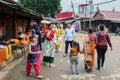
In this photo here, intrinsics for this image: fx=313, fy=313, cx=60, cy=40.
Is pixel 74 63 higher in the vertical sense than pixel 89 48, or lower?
lower

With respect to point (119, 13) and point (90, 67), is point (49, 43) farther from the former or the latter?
point (119, 13)

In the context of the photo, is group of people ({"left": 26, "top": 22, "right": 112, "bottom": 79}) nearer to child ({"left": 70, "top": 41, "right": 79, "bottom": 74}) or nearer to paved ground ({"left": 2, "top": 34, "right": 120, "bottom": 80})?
child ({"left": 70, "top": 41, "right": 79, "bottom": 74})

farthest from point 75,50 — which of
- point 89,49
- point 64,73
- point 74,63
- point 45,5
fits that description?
point 45,5

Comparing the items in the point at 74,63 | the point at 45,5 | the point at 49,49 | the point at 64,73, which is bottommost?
the point at 64,73

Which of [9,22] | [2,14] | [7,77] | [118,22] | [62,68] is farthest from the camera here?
[118,22]

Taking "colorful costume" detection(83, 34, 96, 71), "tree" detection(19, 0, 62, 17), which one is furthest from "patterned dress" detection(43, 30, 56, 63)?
"tree" detection(19, 0, 62, 17)

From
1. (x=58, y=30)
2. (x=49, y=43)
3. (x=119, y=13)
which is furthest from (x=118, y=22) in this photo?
Answer: (x=49, y=43)

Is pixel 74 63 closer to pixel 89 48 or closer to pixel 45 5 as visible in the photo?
pixel 89 48

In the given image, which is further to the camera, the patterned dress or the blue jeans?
the patterned dress

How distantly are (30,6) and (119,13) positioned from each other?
55.8ft

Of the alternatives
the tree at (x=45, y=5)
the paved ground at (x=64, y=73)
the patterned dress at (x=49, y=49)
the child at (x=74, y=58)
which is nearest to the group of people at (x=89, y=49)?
the child at (x=74, y=58)

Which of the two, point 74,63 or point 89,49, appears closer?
point 74,63

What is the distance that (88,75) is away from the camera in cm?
1095

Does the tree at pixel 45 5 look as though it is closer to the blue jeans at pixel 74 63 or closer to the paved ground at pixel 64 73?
the paved ground at pixel 64 73
